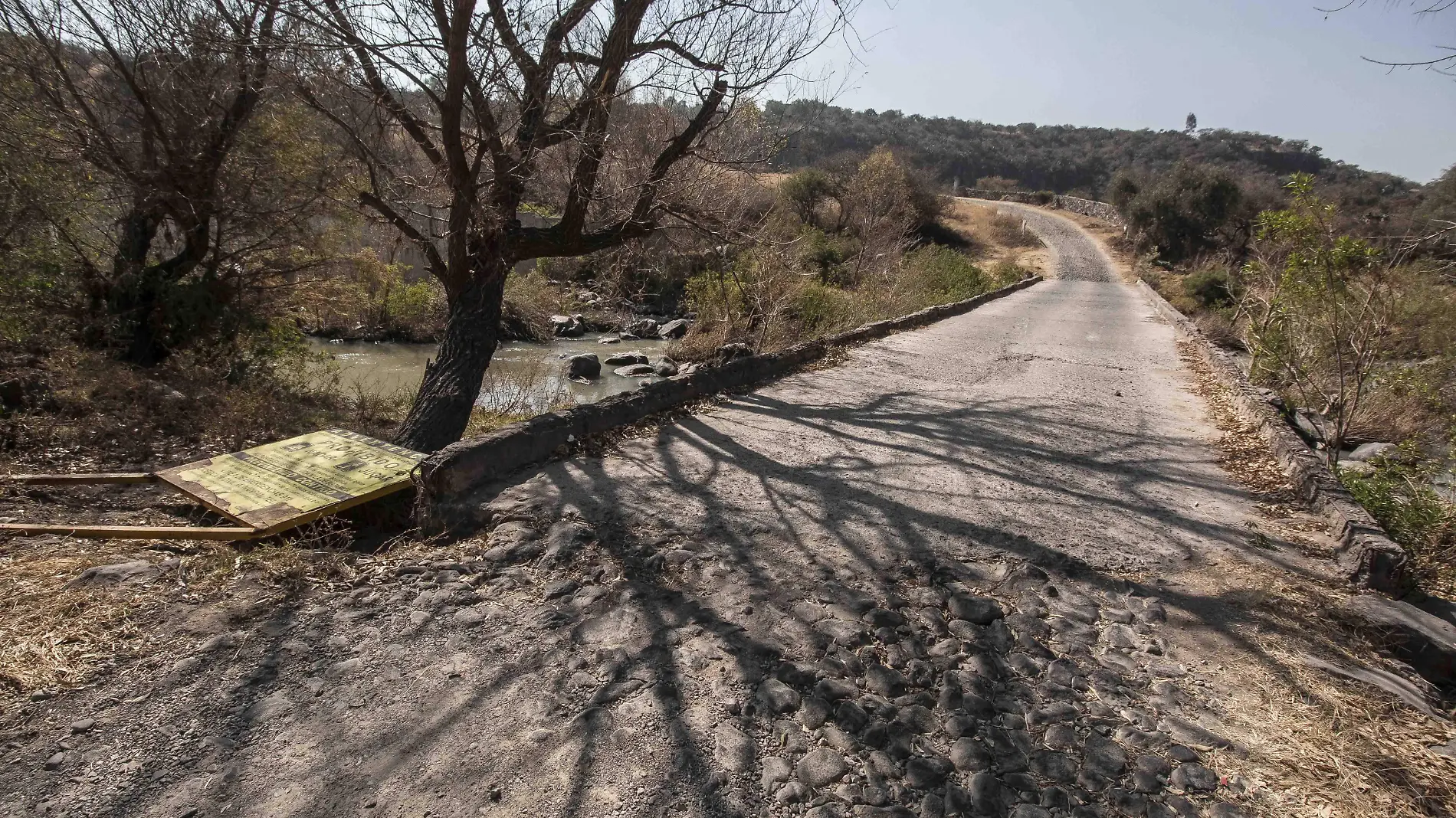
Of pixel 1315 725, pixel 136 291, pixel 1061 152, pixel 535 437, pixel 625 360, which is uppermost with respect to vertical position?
pixel 1061 152

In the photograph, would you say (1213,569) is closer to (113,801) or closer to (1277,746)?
(1277,746)

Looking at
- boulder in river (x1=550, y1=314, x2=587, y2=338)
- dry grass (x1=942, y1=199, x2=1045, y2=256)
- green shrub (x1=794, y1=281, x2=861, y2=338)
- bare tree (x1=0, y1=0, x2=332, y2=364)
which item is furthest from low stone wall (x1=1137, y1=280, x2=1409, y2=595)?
dry grass (x1=942, y1=199, x2=1045, y2=256)

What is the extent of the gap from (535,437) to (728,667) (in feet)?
8.78

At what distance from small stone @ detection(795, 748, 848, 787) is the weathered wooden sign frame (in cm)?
310

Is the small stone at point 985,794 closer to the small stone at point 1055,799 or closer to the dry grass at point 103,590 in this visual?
the small stone at point 1055,799

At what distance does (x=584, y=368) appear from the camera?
53.7ft

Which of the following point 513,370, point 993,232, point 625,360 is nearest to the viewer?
point 513,370

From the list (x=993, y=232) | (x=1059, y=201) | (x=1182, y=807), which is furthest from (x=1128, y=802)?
(x=1059, y=201)

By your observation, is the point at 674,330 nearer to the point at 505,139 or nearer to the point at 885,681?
the point at 505,139

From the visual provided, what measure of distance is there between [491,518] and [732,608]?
161cm

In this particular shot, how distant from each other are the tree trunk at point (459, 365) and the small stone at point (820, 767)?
5227 mm

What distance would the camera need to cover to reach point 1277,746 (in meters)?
2.57

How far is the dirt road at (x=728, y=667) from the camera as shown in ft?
7.63

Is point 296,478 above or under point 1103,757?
above
